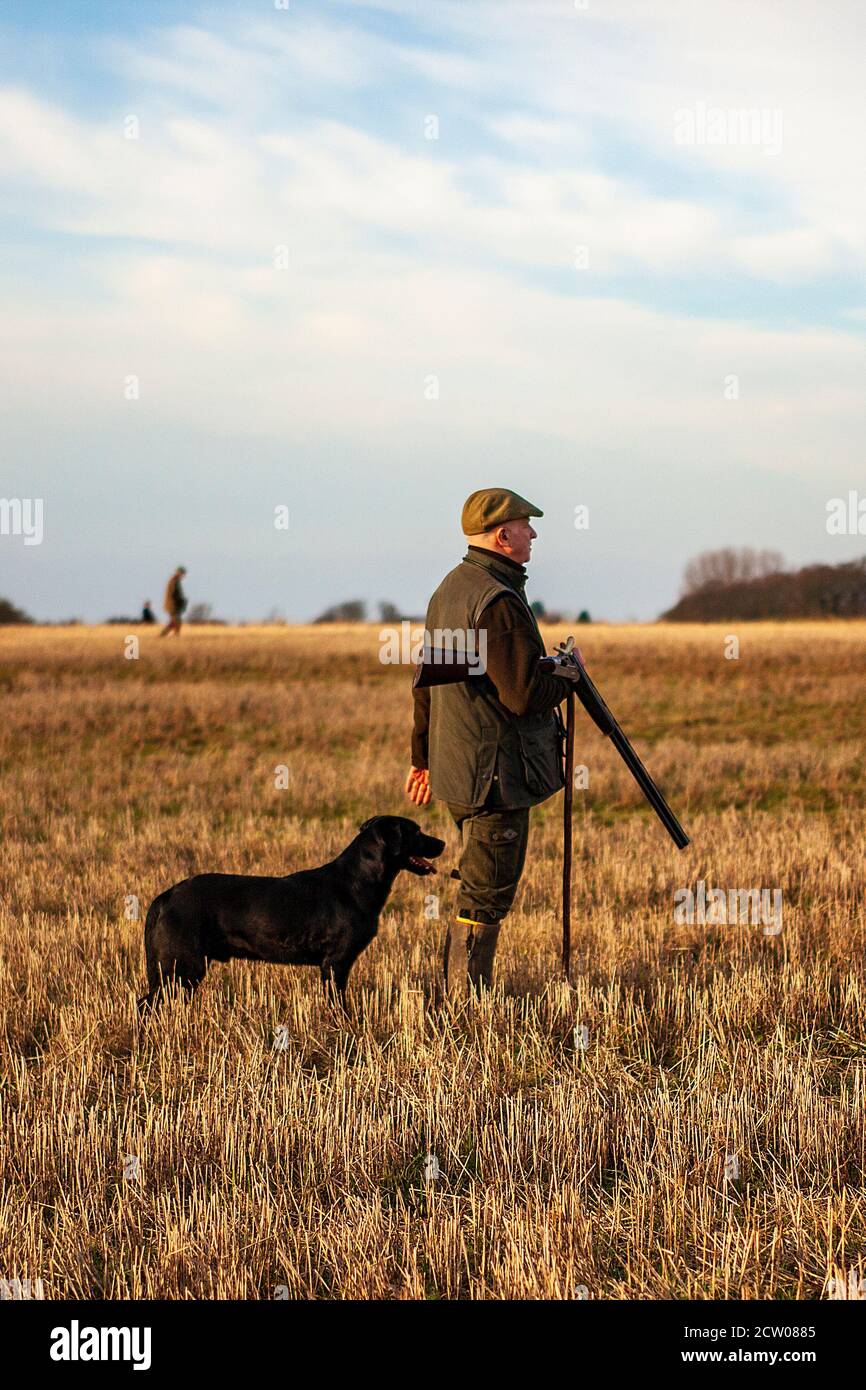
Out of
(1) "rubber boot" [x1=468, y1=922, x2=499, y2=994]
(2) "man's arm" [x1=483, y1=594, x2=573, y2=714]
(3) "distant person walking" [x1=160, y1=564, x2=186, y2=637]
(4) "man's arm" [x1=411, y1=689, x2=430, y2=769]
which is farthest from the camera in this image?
(3) "distant person walking" [x1=160, y1=564, x2=186, y2=637]

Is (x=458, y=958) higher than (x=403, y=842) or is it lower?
lower

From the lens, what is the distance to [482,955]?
5957 mm

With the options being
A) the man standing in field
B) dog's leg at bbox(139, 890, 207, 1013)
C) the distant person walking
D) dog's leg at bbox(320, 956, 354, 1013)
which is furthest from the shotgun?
the distant person walking

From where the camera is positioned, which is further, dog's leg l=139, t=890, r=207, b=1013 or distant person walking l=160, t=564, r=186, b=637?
distant person walking l=160, t=564, r=186, b=637

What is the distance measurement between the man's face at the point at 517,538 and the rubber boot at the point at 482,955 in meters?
1.79

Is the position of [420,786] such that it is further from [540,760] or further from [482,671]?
[482,671]

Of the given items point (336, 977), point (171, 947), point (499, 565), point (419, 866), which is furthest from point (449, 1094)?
point (499, 565)

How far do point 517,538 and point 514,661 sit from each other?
2.13ft

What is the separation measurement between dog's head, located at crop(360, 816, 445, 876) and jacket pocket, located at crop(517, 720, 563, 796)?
532mm

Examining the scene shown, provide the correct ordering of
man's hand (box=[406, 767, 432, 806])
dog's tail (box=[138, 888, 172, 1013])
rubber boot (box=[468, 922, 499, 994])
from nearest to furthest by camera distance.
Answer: dog's tail (box=[138, 888, 172, 1013]), rubber boot (box=[468, 922, 499, 994]), man's hand (box=[406, 767, 432, 806])

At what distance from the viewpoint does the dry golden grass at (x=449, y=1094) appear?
12.0ft

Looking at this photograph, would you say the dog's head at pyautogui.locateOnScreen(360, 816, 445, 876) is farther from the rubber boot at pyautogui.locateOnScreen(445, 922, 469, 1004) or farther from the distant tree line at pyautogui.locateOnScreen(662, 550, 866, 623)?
the distant tree line at pyautogui.locateOnScreen(662, 550, 866, 623)

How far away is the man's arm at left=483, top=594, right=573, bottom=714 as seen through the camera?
5402mm
